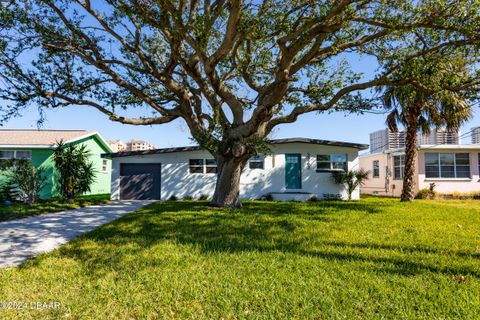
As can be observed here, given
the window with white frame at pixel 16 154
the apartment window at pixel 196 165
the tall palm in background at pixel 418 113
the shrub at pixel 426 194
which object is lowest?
the shrub at pixel 426 194

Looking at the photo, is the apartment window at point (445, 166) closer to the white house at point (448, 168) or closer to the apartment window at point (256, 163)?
the white house at point (448, 168)

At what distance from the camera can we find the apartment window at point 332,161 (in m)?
16.3

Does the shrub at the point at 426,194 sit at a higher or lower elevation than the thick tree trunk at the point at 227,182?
lower

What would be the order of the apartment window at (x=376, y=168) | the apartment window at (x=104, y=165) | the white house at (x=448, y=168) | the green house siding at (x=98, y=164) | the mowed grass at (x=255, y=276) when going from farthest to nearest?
the apartment window at (x=104, y=165) → the apartment window at (x=376, y=168) → the green house siding at (x=98, y=164) → the white house at (x=448, y=168) → the mowed grass at (x=255, y=276)

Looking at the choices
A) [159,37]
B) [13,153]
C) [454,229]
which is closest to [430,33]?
[454,229]

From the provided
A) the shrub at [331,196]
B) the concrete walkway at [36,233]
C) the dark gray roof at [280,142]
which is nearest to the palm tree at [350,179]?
the shrub at [331,196]

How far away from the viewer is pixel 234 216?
8.30 meters

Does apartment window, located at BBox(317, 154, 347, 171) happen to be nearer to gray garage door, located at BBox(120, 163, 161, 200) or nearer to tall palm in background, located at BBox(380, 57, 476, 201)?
tall palm in background, located at BBox(380, 57, 476, 201)

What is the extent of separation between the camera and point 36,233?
20.7 feet

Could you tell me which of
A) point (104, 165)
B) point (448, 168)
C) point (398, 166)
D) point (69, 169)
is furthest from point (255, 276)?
point (104, 165)

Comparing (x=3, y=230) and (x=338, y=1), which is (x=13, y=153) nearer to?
(x=3, y=230)

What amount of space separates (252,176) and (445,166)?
13.0 metres

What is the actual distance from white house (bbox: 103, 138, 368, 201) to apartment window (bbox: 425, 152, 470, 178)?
5.82 metres

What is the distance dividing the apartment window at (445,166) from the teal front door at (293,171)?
29.4ft
